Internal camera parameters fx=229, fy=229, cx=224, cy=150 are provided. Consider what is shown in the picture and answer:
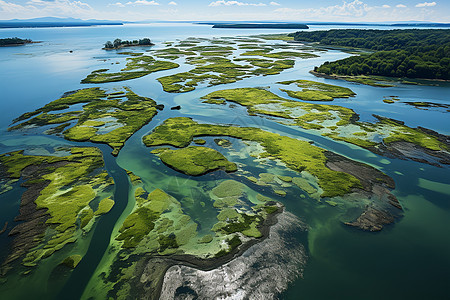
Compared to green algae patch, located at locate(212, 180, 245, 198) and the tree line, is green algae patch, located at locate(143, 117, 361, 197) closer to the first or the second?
green algae patch, located at locate(212, 180, 245, 198)

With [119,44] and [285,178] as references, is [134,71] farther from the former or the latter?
[119,44]

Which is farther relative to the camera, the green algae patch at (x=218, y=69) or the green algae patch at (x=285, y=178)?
the green algae patch at (x=218, y=69)

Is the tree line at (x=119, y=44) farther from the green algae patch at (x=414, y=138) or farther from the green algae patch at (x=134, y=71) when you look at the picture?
the green algae patch at (x=414, y=138)

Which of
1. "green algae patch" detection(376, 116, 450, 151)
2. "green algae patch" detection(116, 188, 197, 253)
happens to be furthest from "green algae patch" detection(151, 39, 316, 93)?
"green algae patch" detection(376, 116, 450, 151)

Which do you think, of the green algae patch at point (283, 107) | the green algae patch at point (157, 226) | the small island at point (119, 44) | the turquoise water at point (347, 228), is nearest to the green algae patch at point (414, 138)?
the turquoise water at point (347, 228)

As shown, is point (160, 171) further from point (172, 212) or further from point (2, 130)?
point (2, 130)

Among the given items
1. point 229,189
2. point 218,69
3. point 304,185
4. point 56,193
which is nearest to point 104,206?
point 56,193

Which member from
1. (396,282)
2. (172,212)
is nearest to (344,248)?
(396,282)
